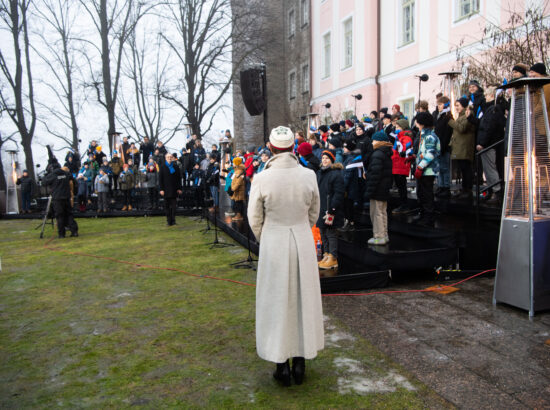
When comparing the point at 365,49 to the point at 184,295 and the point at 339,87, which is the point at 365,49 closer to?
the point at 339,87

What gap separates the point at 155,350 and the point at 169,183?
10346 millimetres

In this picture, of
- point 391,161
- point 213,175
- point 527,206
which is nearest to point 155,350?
point 527,206

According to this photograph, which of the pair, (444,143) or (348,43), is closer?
(444,143)

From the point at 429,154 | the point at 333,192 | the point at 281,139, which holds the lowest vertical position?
the point at 333,192

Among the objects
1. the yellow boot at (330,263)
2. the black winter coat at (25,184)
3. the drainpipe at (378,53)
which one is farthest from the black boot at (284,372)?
the black winter coat at (25,184)

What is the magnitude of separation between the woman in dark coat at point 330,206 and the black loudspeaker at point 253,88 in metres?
5.66

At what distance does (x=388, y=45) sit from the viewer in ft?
66.4

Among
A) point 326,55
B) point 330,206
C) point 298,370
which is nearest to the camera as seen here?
point 298,370

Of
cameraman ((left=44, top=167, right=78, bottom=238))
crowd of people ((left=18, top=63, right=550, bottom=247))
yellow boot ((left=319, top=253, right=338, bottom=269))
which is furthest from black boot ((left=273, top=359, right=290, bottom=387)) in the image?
cameraman ((left=44, top=167, right=78, bottom=238))

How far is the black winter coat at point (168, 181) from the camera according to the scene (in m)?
14.7

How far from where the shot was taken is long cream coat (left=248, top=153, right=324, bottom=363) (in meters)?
3.88

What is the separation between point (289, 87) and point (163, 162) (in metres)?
18.5

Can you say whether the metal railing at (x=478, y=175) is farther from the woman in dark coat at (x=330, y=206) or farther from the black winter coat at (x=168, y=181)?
the black winter coat at (x=168, y=181)

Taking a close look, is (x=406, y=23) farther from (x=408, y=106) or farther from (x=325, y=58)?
(x=325, y=58)
